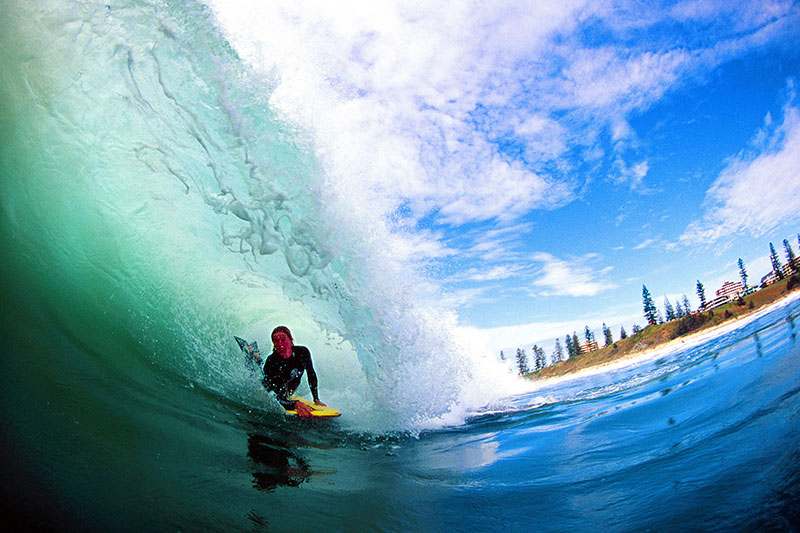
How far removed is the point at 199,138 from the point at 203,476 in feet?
16.0

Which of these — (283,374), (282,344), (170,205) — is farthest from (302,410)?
(170,205)

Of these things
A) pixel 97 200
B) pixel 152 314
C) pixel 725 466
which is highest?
pixel 97 200

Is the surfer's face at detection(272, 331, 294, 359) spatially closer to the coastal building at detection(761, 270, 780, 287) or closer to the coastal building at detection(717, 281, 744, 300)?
the coastal building at detection(761, 270, 780, 287)

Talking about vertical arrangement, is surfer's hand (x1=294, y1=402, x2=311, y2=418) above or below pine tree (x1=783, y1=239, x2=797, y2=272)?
below

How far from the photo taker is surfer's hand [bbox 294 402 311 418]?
4.82 meters

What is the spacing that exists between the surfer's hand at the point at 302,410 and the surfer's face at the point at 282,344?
0.69m

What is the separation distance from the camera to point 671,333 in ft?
108

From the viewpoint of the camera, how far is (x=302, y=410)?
190 inches

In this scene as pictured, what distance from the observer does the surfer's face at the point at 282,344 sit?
506cm

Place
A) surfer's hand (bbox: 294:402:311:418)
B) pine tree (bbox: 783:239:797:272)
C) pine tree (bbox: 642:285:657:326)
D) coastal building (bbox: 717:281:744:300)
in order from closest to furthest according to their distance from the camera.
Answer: surfer's hand (bbox: 294:402:311:418), pine tree (bbox: 783:239:797:272), coastal building (bbox: 717:281:744:300), pine tree (bbox: 642:285:657:326)

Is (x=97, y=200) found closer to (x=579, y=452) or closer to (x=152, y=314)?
(x=152, y=314)

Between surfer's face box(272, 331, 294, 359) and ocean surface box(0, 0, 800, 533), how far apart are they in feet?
2.28

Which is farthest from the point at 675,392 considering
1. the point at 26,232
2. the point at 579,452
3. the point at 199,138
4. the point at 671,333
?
the point at 671,333

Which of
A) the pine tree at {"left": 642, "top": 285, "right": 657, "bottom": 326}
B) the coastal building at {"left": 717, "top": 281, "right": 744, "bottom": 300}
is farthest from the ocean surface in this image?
the pine tree at {"left": 642, "top": 285, "right": 657, "bottom": 326}
